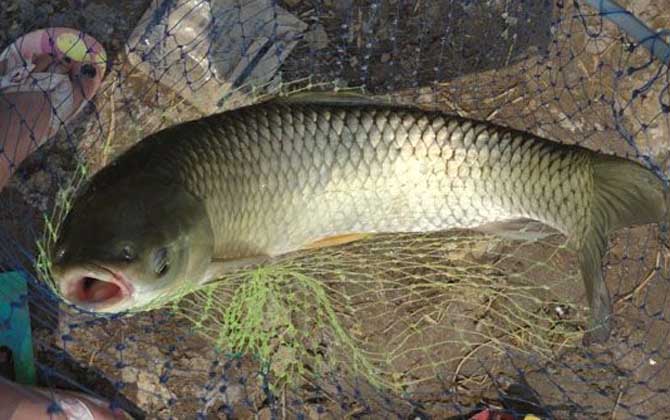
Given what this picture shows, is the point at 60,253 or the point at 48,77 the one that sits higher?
the point at 48,77

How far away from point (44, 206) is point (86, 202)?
1274mm

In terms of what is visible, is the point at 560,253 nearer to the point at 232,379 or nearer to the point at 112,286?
the point at 232,379

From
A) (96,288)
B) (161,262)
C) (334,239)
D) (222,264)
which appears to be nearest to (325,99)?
(334,239)

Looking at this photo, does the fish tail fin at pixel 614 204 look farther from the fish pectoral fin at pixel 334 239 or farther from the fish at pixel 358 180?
the fish pectoral fin at pixel 334 239

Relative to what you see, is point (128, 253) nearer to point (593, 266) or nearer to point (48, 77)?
point (593, 266)

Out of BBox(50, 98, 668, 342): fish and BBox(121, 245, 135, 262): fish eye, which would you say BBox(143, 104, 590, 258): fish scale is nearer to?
BBox(50, 98, 668, 342): fish

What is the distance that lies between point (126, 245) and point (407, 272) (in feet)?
4.63

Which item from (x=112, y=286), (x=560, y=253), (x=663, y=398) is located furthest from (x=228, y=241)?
(x=663, y=398)

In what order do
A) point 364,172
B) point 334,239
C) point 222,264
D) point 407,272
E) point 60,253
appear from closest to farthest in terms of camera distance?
point 60,253
point 222,264
point 364,172
point 334,239
point 407,272

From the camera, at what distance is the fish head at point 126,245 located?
159 cm

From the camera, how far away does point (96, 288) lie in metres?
1.65

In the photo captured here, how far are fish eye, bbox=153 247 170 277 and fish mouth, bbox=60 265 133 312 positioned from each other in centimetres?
8

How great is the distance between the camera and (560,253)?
281cm

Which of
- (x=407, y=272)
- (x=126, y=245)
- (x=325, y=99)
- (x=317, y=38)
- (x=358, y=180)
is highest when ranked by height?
(x=317, y=38)
